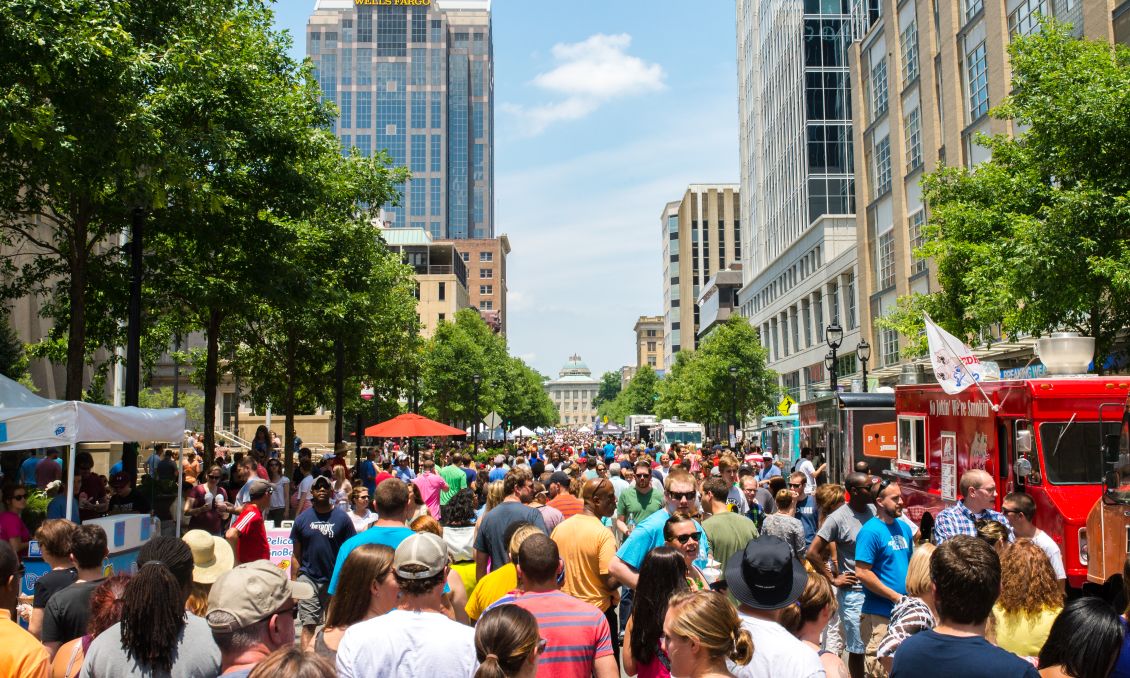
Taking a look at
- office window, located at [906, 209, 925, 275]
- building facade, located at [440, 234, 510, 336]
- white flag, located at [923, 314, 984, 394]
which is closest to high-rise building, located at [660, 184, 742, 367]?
building facade, located at [440, 234, 510, 336]

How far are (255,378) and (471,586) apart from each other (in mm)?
26059

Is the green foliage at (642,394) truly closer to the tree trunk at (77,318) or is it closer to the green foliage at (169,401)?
the green foliage at (169,401)

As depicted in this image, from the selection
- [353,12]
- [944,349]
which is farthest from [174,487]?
[353,12]

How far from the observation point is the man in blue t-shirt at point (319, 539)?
8.81m

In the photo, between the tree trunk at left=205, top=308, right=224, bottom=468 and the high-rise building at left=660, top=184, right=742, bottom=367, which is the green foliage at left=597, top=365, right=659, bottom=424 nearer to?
the high-rise building at left=660, top=184, right=742, bottom=367

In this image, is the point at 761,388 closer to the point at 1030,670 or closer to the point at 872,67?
the point at 872,67

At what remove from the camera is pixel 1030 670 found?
386 cm

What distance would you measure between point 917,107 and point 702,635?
42663 mm

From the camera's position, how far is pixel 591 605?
5203 millimetres

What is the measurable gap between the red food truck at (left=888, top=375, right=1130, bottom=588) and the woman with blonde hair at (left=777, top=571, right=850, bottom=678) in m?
6.14

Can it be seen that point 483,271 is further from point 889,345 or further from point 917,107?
point 917,107

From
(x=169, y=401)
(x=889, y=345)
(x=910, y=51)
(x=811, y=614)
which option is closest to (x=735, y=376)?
(x=889, y=345)

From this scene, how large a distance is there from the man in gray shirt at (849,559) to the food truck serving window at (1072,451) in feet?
14.6

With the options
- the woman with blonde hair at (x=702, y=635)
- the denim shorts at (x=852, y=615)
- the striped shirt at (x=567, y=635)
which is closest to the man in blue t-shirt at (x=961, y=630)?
the woman with blonde hair at (x=702, y=635)
